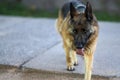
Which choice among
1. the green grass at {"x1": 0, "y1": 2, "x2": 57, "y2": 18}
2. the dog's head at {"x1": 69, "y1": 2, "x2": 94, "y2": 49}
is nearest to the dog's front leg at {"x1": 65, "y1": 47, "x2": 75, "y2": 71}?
the dog's head at {"x1": 69, "y1": 2, "x2": 94, "y2": 49}

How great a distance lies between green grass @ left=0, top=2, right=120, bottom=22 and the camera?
11.6 meters

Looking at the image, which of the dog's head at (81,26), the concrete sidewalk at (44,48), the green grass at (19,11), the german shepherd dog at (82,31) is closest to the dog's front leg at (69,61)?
the concrete sidewalk at (44,48)

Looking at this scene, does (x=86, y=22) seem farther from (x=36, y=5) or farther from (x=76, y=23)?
(x=36, y=5)

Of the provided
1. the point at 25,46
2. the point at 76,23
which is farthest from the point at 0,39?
the point at 76,23

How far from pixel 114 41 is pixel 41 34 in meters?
2.04

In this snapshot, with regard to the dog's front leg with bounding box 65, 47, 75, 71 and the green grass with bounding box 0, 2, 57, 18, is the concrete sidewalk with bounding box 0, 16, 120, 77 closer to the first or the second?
the dog's front leg with bounding box 65, 47, 75, 71

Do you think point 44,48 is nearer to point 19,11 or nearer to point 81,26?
point 81,26

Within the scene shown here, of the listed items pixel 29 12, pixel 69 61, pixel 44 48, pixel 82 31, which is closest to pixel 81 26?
pixel 82 31

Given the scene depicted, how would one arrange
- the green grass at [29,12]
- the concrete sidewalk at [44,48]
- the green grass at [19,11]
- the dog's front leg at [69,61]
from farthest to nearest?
the green grass at [19,11] → the green grass at [29,12] → the concrete sidewalk at [44,48] → the dog's front leg at [69,61]

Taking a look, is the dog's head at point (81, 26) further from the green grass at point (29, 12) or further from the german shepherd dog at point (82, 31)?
the green grass at point (29, 12)

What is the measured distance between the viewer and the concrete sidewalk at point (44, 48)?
237 inches

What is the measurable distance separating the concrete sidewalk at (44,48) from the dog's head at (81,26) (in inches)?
38.9

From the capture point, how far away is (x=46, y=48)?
734cm

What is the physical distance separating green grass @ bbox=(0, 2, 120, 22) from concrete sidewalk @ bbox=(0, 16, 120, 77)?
1.28 metres
